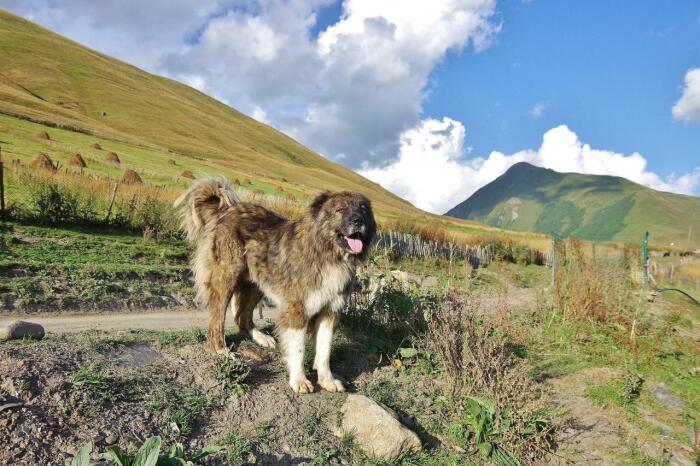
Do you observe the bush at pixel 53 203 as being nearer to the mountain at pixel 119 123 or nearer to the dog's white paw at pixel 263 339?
the dog's white paw at pixel 263 339

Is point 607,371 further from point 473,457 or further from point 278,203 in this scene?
point 278,203

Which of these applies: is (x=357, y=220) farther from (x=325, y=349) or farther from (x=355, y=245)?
(x=325, y=349)

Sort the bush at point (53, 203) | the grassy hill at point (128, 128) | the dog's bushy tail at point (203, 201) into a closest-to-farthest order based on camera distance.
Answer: the dog's bushy tail at point (203, 201), the bush at point (53, 203), the grassy hill at point (128, 128)

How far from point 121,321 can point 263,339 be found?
3.69 meters

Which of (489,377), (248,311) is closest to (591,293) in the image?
(489,377)

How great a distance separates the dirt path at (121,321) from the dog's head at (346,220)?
3395 millimetres

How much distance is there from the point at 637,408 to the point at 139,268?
10.8 m

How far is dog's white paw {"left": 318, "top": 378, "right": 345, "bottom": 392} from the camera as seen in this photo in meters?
5.70

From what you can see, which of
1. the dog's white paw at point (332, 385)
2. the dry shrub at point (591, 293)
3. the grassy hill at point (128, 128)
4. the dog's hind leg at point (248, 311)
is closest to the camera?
the dog's white paw at point (332, 385)

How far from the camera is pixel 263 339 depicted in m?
6.81

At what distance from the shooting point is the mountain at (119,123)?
127 feet

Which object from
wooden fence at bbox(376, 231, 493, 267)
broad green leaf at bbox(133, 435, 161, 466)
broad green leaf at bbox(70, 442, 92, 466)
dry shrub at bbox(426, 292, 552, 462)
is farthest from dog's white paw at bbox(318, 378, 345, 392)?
wooden fence at bbox(376, 231, 493, 267)

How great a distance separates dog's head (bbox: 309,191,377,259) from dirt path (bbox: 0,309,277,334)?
339cm

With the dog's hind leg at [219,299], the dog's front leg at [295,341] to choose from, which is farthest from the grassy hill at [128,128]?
the dog's front leg at [295,341]
